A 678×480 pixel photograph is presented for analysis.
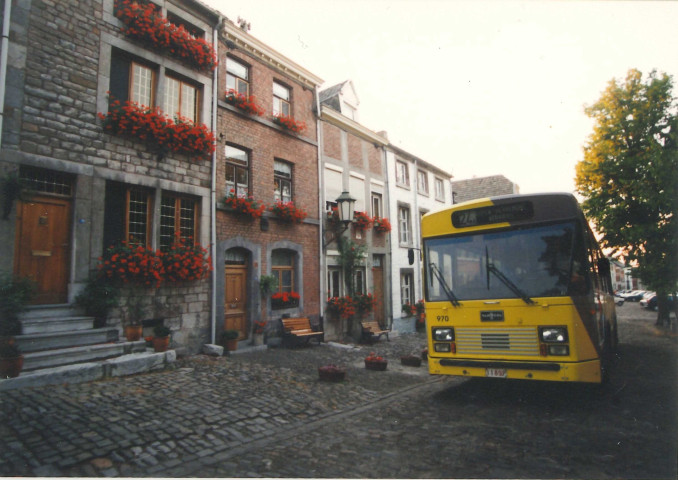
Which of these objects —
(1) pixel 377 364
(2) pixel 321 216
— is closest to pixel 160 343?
(1) pixel 377 364

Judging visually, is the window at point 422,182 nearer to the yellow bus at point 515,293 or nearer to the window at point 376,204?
the window at point 376,204

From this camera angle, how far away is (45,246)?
727 centimetres

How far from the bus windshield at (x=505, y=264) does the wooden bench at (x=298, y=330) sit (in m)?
6.19

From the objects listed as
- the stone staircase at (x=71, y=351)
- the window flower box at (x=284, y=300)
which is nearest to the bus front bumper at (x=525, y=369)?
the stone staircase at (x=71, y=351)

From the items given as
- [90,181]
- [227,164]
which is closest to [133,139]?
[90,181]

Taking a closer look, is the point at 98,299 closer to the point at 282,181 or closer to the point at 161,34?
the point at 161,34

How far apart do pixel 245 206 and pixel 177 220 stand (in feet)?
6.12

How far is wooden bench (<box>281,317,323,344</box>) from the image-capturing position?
37.8 feet

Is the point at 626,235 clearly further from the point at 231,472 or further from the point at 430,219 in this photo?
the point at 231,472

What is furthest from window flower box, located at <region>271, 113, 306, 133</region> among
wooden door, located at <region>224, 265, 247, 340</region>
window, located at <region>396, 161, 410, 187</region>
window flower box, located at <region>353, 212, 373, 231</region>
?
window, located at <region>396, 161, 410, 187</region>

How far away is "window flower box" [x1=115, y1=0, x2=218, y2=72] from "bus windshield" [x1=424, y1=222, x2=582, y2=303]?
7935mm

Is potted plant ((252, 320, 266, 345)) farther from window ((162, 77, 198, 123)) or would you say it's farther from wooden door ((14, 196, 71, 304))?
window ((162, 77, 198, 123))

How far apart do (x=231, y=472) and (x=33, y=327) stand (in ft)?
16.3

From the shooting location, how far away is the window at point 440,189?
2257 cm
